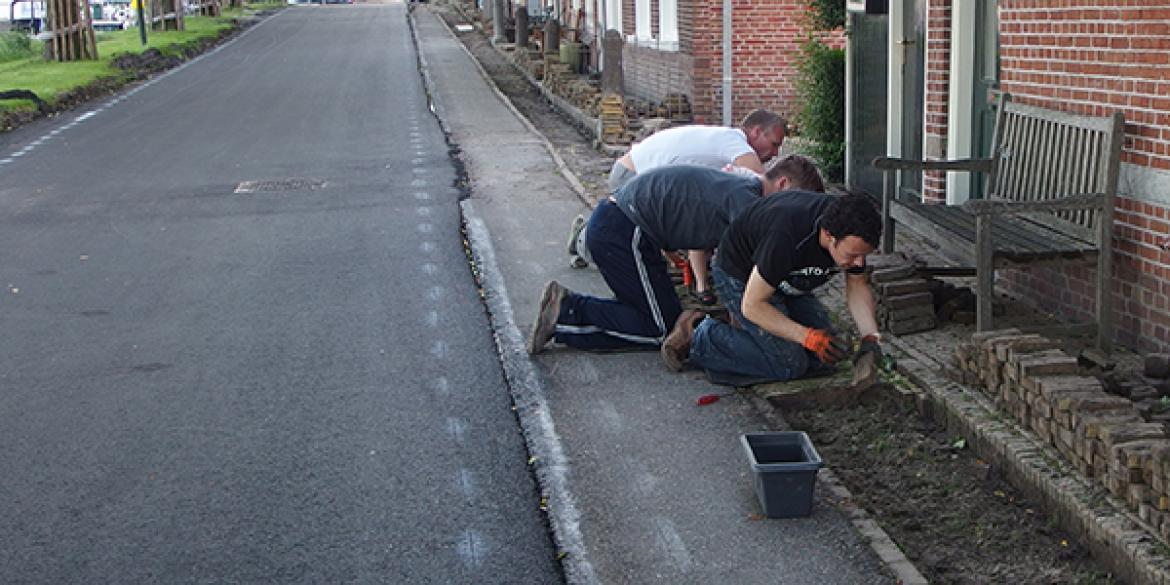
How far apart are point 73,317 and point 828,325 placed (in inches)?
205

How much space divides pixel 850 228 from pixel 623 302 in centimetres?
231

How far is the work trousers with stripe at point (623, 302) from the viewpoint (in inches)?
332

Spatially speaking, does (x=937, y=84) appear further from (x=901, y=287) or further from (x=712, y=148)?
(x=901, y=287)

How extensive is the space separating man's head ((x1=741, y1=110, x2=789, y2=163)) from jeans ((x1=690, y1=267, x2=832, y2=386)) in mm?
1818

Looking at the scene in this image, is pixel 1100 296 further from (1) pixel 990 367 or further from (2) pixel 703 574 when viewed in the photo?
(2) pixel 703 574

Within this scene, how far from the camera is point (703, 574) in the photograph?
17.4 ft

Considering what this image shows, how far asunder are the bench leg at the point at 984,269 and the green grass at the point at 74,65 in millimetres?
20358

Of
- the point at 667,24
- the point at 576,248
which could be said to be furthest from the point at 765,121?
the point at 667,24

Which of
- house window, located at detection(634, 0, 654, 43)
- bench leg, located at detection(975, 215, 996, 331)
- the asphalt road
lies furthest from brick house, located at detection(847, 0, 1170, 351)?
house window, located at detection(634, 0, 654, 43)

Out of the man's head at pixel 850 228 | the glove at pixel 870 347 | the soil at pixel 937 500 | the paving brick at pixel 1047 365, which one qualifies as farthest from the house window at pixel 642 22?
the paving brick at pixel 1047 365

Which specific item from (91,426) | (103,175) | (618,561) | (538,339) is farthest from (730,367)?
(103,175)

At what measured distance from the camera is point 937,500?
6.07m

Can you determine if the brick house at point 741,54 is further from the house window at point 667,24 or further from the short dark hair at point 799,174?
the short dark hair at point 799,174

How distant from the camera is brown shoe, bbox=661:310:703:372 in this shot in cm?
799
